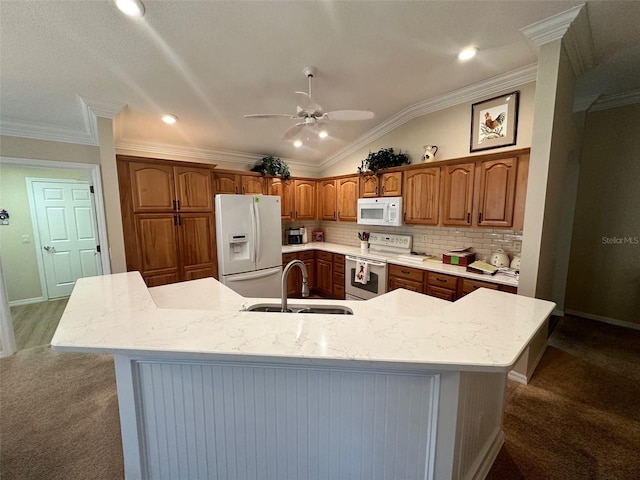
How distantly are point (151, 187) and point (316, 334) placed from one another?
306 cm

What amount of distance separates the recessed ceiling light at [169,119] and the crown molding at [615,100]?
505 cm

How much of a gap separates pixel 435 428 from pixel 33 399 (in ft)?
9.78

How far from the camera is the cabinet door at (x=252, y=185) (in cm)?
402

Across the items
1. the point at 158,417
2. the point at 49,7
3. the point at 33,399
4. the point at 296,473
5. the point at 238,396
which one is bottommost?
the point at 33,399

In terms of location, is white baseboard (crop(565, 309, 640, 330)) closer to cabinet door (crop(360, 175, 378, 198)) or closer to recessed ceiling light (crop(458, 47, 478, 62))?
cabinet door (crop(360, 175, 378, 198))

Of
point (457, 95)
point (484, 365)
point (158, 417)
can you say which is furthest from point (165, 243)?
point (457, 95)

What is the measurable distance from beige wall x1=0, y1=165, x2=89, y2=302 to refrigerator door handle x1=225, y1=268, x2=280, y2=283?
2721mm

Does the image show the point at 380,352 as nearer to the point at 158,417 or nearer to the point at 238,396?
the point at 238,396

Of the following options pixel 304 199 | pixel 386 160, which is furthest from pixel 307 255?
pixel 386 160

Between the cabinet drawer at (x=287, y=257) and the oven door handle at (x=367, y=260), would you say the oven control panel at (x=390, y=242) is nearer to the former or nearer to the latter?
the oven door handle at (x=367, y=260)

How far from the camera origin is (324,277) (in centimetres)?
445

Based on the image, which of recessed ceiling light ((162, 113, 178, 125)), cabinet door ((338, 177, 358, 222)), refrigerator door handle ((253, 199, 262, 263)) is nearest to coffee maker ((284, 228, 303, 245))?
cabinet door ((338, 177, 358, 222))

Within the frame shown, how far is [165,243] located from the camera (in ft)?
10.7

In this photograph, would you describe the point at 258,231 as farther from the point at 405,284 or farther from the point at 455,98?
the point at 455,98
